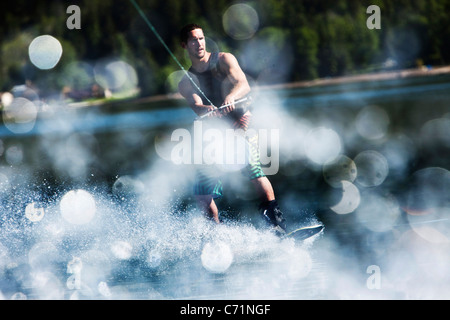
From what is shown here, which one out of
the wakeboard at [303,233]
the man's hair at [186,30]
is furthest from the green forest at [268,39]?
the wakeboard at [303,233]

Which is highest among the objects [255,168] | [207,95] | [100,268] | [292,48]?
[292,48]

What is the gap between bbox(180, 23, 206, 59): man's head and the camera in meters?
5.16

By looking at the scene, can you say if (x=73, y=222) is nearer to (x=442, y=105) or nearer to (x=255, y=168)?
(x=255, y=168)

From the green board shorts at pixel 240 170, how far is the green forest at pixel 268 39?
54.9 meters

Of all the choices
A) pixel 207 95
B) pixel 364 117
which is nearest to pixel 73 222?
pixel 207 95

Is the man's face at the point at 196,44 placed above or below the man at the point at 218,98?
above

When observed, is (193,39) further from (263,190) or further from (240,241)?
(240,241)

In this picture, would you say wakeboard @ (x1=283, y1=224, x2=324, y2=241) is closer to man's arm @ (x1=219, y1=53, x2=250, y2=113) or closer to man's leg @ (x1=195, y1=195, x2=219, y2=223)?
man's leg @ (x1=195, y1=195, x2=219, y2=223)

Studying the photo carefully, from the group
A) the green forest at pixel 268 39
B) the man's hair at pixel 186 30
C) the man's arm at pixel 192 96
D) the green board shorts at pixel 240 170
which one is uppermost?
the green forest at pixel 268 39

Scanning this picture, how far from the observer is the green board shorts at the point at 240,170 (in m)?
5.55

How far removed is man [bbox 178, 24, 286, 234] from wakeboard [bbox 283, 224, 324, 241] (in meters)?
0.11

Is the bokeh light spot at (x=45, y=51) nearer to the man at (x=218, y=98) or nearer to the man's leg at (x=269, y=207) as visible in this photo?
the man at (x=218, y=98)
